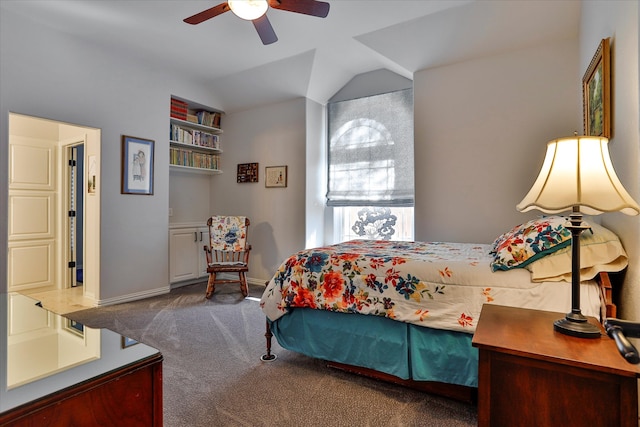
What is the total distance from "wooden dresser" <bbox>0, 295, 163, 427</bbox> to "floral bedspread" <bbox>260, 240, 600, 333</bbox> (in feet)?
4.29

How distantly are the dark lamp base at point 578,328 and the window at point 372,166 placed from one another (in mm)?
2762

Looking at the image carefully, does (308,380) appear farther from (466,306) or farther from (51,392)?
(51,392)

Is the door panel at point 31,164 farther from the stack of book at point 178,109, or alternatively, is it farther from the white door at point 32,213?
the stack of book at point 178,109

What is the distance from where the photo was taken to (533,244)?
1.60 meters

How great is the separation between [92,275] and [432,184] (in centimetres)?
380

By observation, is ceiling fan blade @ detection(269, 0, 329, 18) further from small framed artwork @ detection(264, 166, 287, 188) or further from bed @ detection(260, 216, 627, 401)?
small framed artwork @ detection(264, 166, 287, 188)

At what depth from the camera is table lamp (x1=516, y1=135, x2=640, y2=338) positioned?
3.31 feet

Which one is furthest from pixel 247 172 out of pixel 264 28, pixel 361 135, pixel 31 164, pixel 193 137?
pixel 31 164

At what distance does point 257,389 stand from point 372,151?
9.83ft

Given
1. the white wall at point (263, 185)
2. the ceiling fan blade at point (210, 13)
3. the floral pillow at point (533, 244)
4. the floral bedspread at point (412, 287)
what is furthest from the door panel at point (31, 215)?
the floral pillow at point (533, 244)

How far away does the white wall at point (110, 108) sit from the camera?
2871 mm

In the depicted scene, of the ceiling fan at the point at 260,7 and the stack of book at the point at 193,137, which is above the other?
the ceiling fan at the point at 260,7

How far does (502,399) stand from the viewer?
3.39ft

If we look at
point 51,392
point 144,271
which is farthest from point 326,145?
point 51,392
